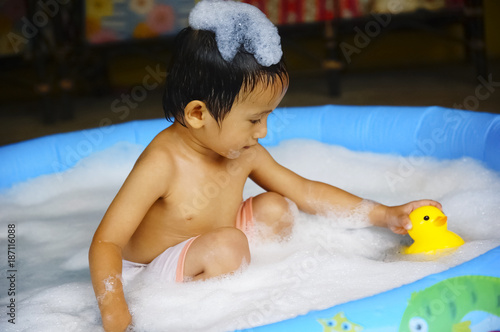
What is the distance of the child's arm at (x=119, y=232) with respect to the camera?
928 mm

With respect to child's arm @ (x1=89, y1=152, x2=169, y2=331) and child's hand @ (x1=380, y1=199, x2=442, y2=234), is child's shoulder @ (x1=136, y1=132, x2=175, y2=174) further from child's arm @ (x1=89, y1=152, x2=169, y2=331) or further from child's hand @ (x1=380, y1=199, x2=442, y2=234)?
child's hand @ (x1=380, y1=199, x2=442, y2=234)

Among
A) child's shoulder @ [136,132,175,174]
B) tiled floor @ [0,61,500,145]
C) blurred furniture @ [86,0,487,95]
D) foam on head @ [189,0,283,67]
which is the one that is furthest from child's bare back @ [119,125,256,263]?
blurred furniture @ [86,0,487,95]

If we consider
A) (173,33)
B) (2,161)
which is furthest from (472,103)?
(2,161)

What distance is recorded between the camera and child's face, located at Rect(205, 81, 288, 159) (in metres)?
0.98

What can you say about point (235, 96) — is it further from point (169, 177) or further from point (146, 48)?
point (146, 48)

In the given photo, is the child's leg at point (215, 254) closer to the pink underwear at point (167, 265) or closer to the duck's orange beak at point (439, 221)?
the pink underwear at point (167, 265)

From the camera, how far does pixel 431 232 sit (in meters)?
1.12

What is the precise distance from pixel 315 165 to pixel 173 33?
1621 mm

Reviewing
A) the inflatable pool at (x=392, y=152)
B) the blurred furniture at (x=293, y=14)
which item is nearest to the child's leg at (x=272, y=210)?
the inflatable pool at (x=392, y=152)

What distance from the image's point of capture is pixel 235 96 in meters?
0.98

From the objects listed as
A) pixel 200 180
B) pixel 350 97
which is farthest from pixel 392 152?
pixel 350 97

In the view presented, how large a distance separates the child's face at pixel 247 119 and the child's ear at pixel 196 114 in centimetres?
3

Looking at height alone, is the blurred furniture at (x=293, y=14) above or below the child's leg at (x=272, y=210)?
above

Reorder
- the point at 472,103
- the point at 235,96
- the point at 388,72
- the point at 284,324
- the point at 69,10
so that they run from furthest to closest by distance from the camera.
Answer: the point at 388,72
the point at 69,10
the point at 472,103
the point at 235,96
the point at 284,324
